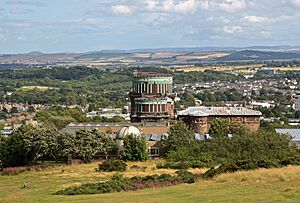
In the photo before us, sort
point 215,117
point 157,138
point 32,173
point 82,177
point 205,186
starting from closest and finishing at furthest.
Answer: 1. point 205,186
2. point 82,177
3. point 32,173
4. point 157,138
5. point 215,117

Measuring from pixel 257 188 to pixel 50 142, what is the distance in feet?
107

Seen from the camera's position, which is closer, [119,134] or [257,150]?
[257,150]

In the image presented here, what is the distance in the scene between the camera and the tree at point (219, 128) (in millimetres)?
78419

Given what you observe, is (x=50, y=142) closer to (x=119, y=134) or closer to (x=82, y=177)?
(x=119, y=134)

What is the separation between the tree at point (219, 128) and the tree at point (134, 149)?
10613 mm

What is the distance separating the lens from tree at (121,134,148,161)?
70.1 m

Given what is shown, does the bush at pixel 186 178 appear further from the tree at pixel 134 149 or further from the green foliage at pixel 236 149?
the tree at pixel 134 149

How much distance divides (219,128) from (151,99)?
407 inches

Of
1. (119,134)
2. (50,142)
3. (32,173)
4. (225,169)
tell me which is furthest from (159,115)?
(225,169)

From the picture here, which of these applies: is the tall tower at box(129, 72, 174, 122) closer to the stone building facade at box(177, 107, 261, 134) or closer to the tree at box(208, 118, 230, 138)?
the stone building facade at box(177, 107, 261, 134)

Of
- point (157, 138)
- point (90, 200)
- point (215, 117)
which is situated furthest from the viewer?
point (215, 117)

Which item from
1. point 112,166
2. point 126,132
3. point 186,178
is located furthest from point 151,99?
point 186,178

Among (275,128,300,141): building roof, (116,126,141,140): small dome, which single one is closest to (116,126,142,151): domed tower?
(116,126,141,140): small dome

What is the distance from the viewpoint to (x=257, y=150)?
218 feet
